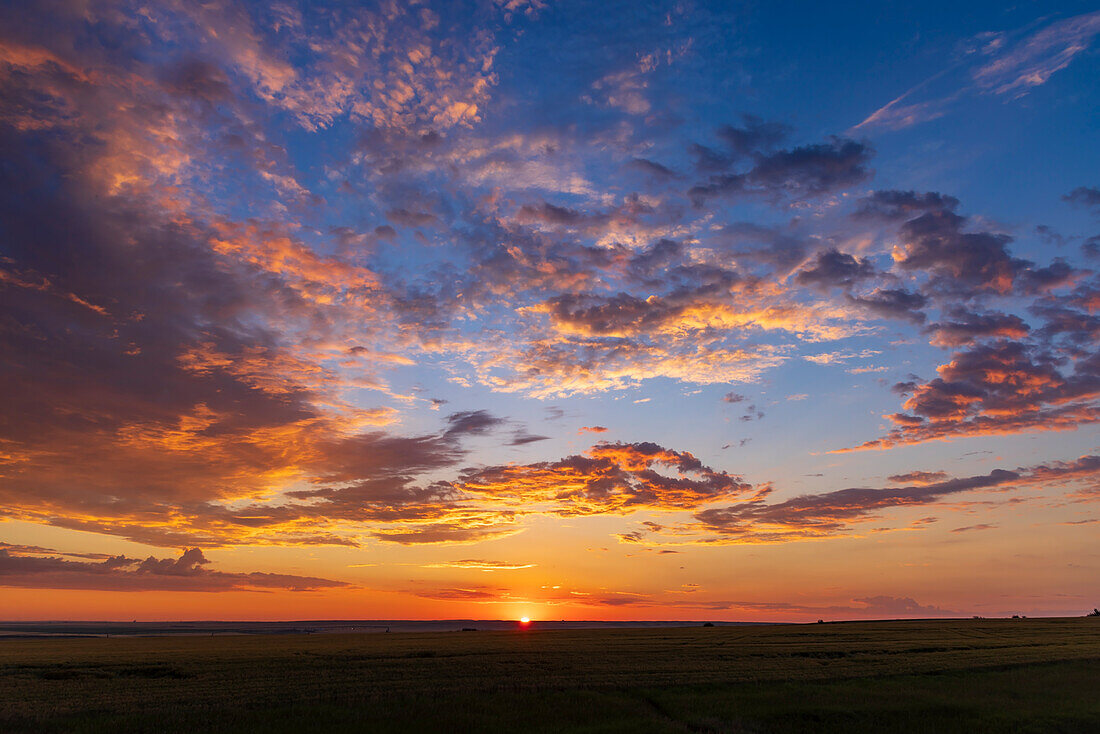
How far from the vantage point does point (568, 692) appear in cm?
3403

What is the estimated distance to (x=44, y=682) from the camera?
40000 mm

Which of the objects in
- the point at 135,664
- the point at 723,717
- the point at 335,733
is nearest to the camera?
the point at 335,733

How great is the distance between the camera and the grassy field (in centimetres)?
2678

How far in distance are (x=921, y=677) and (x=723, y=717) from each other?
68.8 ft

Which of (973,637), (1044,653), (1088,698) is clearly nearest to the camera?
(1088,698)

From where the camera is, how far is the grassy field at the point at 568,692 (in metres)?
26.8

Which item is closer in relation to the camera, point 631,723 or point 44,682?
point 631,723

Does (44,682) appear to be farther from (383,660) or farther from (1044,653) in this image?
(1044,653)

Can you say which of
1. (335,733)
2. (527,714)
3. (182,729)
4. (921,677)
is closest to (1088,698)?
(921,677)

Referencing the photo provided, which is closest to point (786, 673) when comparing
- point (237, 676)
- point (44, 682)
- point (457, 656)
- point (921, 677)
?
point (921, 677)

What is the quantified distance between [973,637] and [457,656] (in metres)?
64.3

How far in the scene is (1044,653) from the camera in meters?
52.9

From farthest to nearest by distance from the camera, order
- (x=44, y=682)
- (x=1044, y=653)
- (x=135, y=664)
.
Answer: (x=1044, y=653)
(x=135, y=664)
(x=44, y=682)

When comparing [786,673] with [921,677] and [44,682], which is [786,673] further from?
[44,682]
